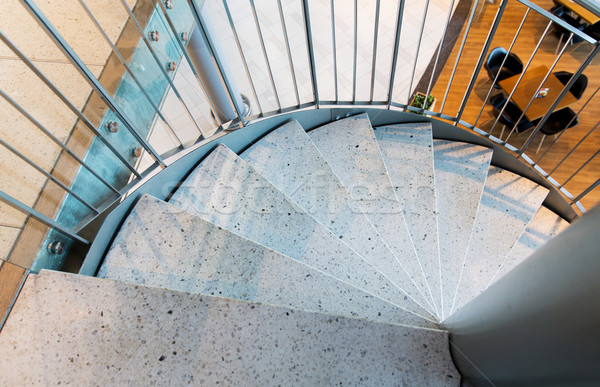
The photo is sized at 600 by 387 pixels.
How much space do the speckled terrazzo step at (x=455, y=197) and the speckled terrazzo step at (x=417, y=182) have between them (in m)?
0.18

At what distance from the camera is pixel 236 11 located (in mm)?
4965

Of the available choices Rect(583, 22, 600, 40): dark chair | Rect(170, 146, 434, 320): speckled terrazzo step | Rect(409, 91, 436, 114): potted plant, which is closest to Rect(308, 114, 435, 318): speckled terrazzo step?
Rect(170, 146, 434, 320): speckled terrazzo step

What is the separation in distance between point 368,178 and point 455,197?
73 centimetres

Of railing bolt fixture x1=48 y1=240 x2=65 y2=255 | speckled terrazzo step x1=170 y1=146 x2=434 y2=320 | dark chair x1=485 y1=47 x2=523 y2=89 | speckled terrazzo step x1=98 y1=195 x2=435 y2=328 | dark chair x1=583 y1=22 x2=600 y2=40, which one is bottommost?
railing bolt fixture x1=48 y1=240 x2=65 y2=255

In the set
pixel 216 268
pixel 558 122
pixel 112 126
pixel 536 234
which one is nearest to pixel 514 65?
pixel 558 122

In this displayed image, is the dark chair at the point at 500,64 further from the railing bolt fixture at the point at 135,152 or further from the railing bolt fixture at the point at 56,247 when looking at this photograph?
the railing bolt fixture at the point at 56,247

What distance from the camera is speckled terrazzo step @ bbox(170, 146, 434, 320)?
183cm

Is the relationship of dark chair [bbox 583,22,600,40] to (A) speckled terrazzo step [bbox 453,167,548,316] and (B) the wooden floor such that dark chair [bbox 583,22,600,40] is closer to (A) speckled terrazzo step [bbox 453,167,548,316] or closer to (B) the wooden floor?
(B) the wooden floor

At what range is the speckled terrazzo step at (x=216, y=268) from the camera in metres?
1.57

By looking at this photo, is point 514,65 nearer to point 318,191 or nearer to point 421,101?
point 421,101

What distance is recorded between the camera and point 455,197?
8.87ft

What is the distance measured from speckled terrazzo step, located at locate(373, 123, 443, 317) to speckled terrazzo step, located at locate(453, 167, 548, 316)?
29 centimetres

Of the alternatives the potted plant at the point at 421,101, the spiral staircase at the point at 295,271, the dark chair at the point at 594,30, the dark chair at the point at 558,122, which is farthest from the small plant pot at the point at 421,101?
the dark chair at the point at 594,30

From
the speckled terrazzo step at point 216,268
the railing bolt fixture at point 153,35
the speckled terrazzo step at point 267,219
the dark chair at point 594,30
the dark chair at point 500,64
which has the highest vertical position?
the dark chair at point 594,30
